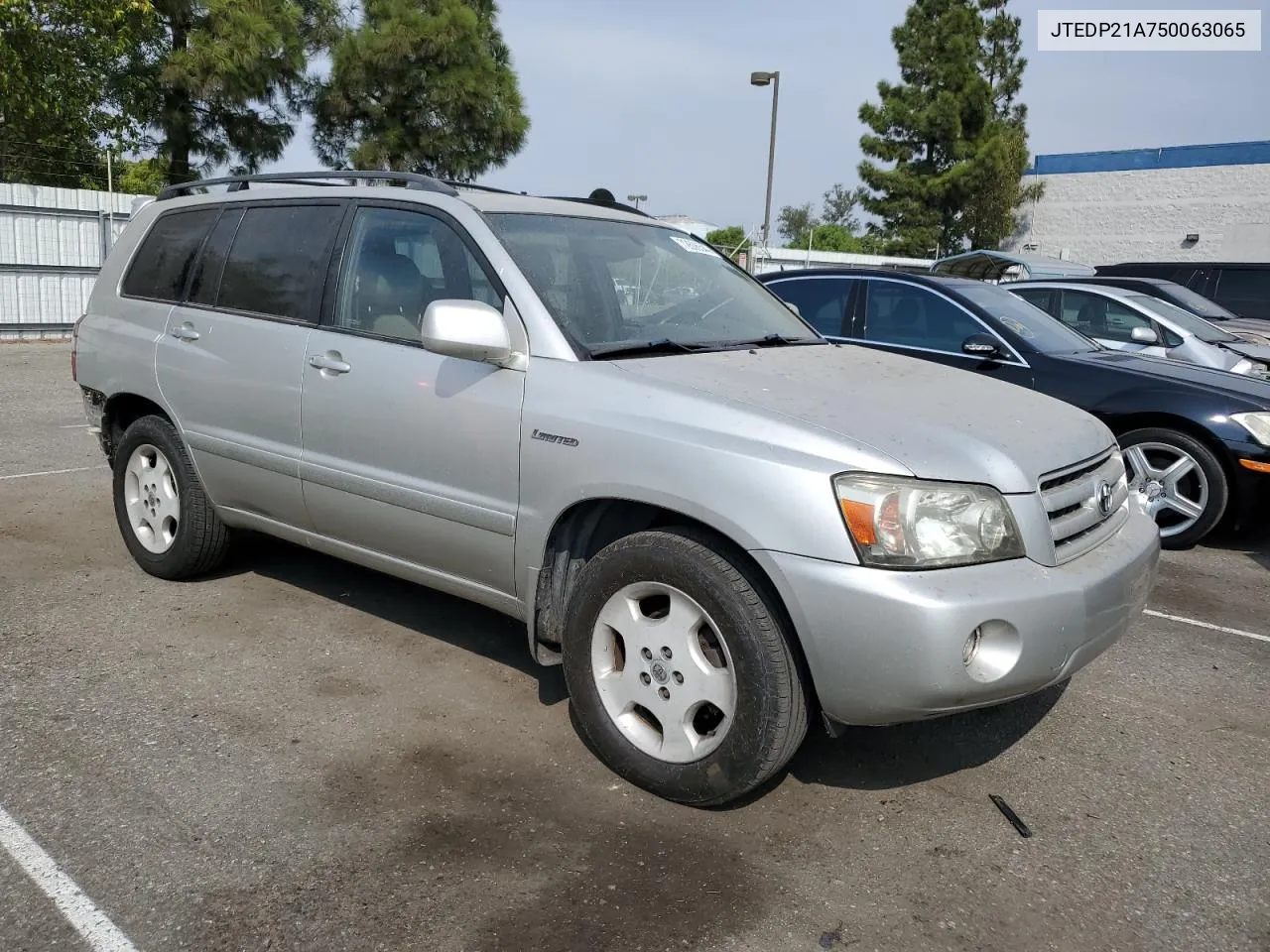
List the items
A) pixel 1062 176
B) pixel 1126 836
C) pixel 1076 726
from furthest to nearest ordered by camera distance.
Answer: pixel 1062 176, pixel 1076 726, pixel 1126 836

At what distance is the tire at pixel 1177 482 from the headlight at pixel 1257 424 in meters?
0.24

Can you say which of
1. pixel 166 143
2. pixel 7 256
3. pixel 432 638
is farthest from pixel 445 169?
pixel 432 638

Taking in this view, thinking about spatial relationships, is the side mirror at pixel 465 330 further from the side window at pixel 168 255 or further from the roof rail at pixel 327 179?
the side window at pixel 168 255

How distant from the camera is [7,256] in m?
15.1

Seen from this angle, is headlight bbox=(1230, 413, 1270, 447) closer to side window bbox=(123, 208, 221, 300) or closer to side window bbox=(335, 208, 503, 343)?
side window bbox=(335, 208, 503, 343)

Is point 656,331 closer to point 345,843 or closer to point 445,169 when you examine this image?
point 345,843

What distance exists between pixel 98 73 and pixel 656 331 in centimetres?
1919

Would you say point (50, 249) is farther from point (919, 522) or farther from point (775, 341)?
point (919, 522)

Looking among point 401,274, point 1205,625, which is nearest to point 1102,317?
point 1205,625

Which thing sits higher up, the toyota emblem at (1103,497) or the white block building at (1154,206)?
the white block building at (1154,206)

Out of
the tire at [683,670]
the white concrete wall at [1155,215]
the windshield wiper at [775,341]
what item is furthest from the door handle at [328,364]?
the white concrete wall at [1155,215]

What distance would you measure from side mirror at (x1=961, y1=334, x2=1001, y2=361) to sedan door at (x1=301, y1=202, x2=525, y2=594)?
12.6ft

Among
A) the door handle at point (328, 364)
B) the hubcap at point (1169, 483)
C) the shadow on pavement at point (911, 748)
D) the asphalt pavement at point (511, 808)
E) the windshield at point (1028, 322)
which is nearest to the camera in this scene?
the asphalt pavement at point (511, 808)

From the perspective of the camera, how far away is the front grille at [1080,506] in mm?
3016
